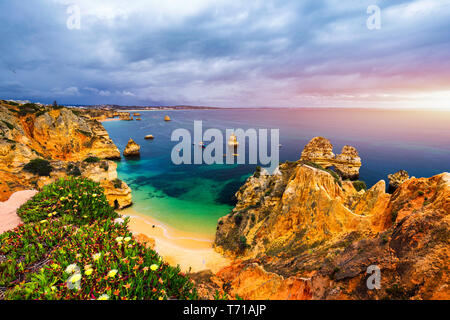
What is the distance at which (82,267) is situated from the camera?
5.02m

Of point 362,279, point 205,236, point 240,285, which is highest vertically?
point 362,279

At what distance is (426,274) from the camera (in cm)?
506

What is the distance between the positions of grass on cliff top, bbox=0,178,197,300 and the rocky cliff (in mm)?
8486

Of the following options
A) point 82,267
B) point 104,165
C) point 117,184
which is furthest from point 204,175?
point 82,267

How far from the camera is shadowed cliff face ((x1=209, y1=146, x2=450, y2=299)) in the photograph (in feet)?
18.0

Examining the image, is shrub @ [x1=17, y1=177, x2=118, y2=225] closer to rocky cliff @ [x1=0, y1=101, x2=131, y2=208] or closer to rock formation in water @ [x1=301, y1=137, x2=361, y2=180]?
rocky cliff @ [x1=0, y1=101, x2=131, y2=208]

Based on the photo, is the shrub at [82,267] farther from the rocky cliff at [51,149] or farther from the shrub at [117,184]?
the shrub at [117,184]

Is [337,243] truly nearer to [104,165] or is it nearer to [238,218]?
[238,218]

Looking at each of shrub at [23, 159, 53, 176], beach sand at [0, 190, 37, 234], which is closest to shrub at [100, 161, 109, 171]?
shrub at [23, 159, 53, 176]

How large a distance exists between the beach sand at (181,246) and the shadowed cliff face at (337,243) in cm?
195

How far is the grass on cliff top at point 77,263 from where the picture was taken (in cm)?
425

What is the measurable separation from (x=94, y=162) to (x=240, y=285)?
89.5 ft
